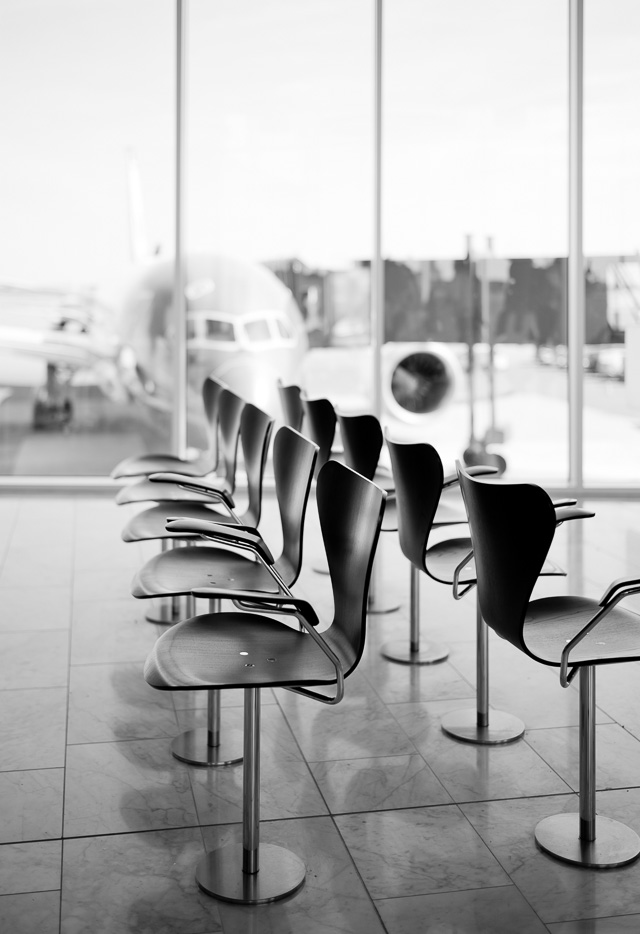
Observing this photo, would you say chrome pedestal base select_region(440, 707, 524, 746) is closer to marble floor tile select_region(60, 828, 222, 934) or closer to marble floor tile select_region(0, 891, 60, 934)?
marble floor tile select_region(60, 828, 222, 934)

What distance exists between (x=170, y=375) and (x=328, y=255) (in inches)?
55.1

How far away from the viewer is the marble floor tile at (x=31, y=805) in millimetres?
2744

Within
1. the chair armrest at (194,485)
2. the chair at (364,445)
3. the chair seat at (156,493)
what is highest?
the chair at (364,445)

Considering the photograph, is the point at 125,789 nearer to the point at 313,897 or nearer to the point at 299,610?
the point at 313,897

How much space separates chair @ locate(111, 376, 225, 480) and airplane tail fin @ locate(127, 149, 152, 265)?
248 centimetres

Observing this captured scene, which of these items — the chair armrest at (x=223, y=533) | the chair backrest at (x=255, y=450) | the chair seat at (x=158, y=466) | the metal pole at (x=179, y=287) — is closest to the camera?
the chair armrest at (x=223, y=533)

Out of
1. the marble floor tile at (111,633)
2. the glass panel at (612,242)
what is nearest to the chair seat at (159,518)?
the marble floor tile at (111,633)

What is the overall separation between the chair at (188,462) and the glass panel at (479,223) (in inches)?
105

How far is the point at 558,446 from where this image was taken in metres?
7.98

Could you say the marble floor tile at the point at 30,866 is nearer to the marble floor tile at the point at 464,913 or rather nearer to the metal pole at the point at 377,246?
the marble floor tile at the point at 464,913

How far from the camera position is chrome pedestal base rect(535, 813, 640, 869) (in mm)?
2623

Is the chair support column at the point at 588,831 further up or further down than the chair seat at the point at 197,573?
further down

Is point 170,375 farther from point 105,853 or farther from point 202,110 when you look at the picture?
point 105,853

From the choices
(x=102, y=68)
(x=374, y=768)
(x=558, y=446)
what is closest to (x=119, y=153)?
(x=102, y=68)
